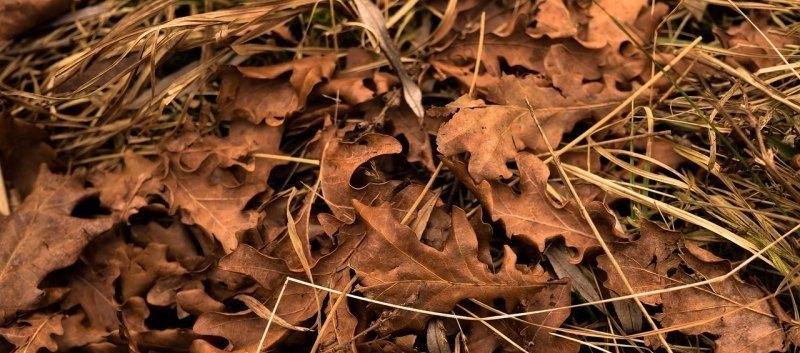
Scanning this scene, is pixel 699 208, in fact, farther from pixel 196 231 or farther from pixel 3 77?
pixel 3 77

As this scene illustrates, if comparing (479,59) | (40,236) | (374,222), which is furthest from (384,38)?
(40,236)

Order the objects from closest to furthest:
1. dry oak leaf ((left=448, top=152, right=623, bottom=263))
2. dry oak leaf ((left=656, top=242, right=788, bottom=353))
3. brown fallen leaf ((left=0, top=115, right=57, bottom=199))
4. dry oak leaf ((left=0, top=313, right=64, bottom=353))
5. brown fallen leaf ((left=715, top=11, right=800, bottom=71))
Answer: dry oak leaf ((left=656, top=242, right=788, bottom=353)) < dry oak leaf ((left=448, top=152, right=623, bottom=263)) < dry oak leaf ((left=0, top=313, right=64, bottom=353)) < brown fallen leaf ((left=715, top=11, right=800, bottom=71)) < brown fallen leaf ((left=0, top=115, right=57, bottom=199))

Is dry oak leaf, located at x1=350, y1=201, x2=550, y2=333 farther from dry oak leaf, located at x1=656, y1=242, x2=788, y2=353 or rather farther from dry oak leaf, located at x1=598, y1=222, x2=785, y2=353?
dry oak leaf, located at x1=656, y1=242, x2=788, y2=353

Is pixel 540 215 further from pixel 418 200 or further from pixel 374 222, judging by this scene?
pixel 374 222

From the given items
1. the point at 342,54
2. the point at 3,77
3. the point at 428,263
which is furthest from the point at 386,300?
the point at 3,77

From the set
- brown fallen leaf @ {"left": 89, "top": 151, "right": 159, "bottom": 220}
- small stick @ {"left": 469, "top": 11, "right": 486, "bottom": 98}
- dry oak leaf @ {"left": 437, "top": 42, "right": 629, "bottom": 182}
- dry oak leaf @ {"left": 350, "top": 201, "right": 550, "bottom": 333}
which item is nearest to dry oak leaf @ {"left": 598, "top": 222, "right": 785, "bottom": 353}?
dry oak leaf @ {"left": 350, "top": 201, "right": 550, "bottom": 333}

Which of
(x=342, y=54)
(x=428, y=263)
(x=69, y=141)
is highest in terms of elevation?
(x=342, y=54)
